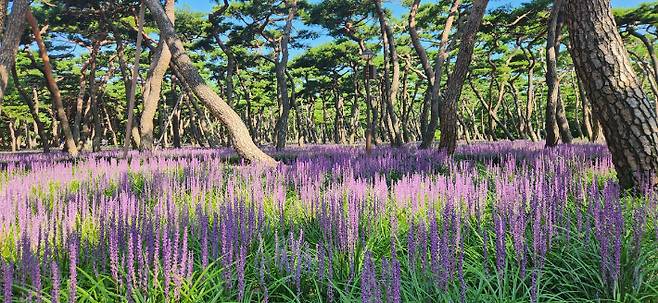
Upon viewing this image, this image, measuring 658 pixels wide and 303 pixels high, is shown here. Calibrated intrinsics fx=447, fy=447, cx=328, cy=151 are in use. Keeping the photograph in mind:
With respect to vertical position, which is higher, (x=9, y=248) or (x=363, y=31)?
(x=363, y=31)

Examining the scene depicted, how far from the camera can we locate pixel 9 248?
10.7 feet

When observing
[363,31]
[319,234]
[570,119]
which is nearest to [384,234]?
[319,234]

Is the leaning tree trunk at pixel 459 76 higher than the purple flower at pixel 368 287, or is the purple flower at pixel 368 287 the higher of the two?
the leaning tree trunk at pixel 459 76

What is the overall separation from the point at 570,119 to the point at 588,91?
Answer: 59.1 meters

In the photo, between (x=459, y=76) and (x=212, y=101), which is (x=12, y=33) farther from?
(x=459, y=76)

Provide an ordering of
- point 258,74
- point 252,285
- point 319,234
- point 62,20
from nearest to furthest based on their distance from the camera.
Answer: point 252,285 < point 319,234 < point 62,20 < point 258,74

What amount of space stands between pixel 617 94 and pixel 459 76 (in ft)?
14.5

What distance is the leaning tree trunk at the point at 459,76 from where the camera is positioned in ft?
28.1

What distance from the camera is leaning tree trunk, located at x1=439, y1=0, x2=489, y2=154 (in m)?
8.56

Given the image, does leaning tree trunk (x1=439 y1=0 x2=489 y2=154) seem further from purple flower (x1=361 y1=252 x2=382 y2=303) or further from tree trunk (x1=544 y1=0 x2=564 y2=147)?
purple flower (x1=361 y1=252 x2=382 y2=303)

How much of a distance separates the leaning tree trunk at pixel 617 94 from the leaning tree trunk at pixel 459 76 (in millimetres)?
3927

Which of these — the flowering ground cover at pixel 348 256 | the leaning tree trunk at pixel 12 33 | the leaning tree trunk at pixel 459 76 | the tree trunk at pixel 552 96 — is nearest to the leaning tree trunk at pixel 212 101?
the leaning tree trunk at pixel 12 33

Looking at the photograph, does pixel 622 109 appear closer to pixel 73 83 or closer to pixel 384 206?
pixel 384 206

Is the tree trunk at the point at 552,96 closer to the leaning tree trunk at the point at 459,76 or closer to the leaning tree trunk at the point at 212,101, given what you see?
the leaning tree trunk at the point at 459,76
